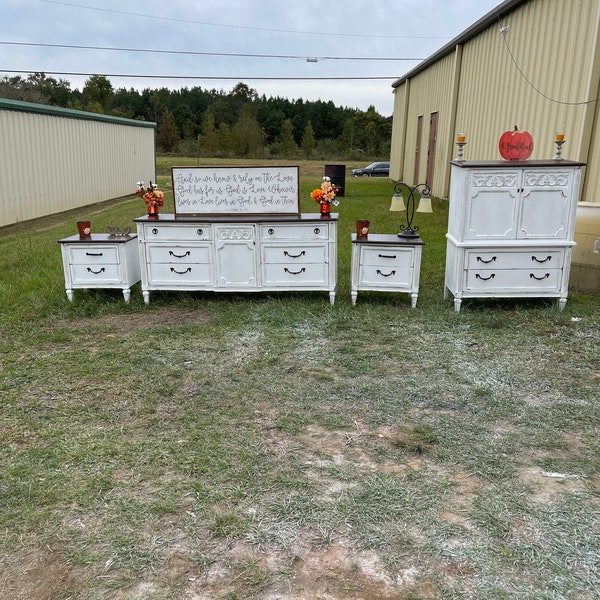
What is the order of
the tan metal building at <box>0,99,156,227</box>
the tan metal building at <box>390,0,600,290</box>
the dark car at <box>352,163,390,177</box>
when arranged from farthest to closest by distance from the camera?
the dark car at <box>352,163,390,177</box>, the tan metal building at <box>0,99,156,227</box>, the tan metal building at <box>390,0,600,290</box>

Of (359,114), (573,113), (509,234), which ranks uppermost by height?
(359,114)

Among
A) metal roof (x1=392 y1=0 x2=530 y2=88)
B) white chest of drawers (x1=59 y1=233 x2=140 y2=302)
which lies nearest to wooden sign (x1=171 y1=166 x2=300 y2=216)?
white chest of drawers (x1=59 y1=233 x2=140 y2=302)

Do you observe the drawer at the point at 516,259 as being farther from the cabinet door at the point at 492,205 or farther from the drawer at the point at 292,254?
the drawer at the point at 292,254

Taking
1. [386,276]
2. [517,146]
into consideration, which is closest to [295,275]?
[386,276]

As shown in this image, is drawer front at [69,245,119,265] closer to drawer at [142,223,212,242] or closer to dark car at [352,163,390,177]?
drawer at [142,223,212,242]

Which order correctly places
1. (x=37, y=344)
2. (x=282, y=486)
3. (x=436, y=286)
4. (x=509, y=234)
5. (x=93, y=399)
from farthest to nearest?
Answer: 1. (x=436, y=286)
2. (x=509, y=234)
3. (x=37, y=344)
4. (x=93, y=399)
5. (x=282, y=486)

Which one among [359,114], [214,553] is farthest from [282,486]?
[359,114]

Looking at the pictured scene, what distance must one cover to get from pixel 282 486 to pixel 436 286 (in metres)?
4.13

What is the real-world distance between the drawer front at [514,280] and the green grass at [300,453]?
244 mm

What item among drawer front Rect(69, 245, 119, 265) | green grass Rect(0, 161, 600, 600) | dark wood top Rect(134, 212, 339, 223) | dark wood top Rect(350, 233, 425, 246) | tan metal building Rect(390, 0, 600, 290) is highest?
tan metal building Rect(390, 0, 600, 290)

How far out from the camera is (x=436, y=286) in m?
6.41

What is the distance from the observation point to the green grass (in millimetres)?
2234

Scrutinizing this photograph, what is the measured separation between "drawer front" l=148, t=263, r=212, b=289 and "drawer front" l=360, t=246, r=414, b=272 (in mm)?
1543

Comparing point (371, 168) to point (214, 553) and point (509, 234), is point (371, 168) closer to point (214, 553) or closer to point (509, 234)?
point (509, 234)
